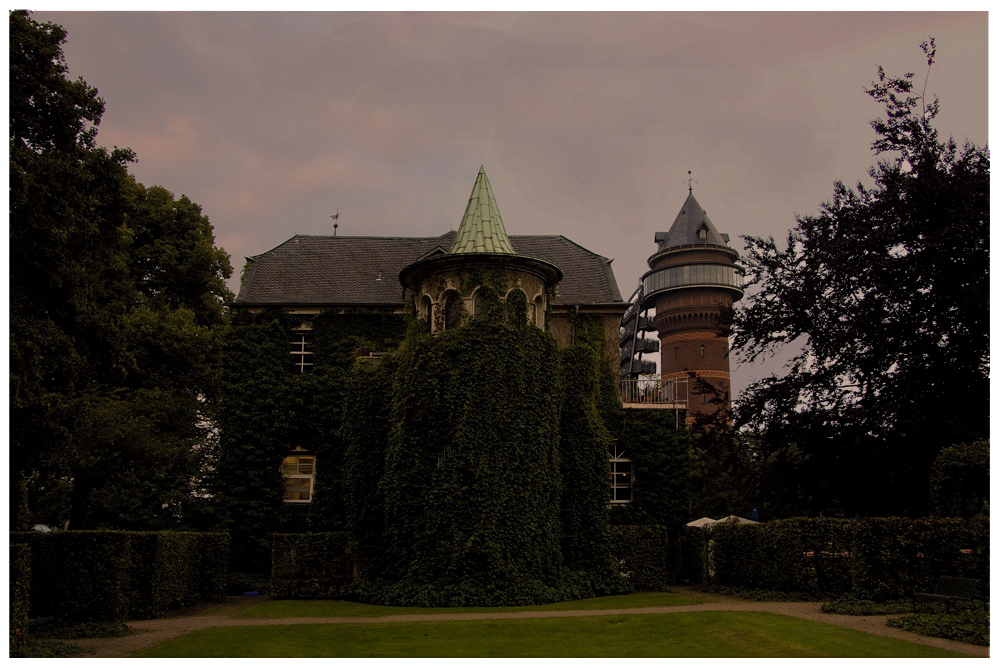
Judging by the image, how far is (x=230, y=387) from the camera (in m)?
27.1

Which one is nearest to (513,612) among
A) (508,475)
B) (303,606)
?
(508,475)

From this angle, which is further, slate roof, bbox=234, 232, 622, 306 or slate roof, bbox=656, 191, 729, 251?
slate roof, bbox=656, 191, 729, 251

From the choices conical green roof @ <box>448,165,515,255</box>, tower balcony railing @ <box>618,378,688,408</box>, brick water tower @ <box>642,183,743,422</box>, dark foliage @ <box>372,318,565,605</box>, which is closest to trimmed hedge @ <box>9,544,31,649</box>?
dark foliage @ <box>372,318,565,605</box>

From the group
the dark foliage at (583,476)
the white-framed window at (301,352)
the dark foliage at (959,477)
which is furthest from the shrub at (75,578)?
the dark foliage at (959,477)

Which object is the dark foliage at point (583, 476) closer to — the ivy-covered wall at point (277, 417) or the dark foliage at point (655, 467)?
the dark foliage at point (655, 467)

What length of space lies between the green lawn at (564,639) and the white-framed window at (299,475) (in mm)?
11201

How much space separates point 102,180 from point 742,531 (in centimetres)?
1660

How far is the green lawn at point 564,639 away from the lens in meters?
12.1

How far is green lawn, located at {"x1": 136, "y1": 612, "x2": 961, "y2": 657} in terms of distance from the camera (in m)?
12.1

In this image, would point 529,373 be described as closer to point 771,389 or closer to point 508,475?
point 508,475

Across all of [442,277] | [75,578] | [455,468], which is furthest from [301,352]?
[75,578]

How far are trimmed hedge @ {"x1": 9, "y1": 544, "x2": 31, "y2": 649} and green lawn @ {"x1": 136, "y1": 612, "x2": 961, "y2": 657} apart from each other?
167cm

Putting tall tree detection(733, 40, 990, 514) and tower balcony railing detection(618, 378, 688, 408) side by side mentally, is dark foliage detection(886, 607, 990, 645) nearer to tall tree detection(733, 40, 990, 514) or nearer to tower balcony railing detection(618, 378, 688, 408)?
tall tree detection(733, 40, 990, 514)

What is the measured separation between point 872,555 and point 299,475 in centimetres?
1628
